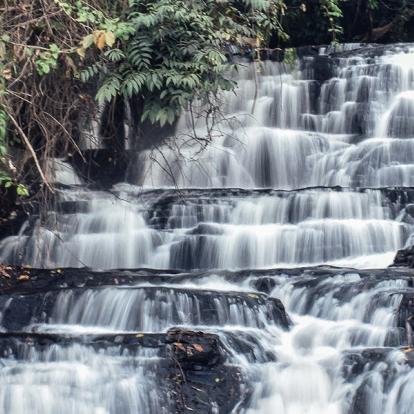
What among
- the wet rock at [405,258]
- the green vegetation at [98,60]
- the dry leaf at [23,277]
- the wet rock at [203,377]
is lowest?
the wet rock at [203,377]

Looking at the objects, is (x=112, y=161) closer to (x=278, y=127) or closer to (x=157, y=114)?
(x=157, y=114)

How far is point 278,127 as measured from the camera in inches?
470

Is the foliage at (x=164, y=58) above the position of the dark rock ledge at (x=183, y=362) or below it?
above

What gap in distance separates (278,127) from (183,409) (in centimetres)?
592

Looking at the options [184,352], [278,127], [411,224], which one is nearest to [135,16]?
[278,127]

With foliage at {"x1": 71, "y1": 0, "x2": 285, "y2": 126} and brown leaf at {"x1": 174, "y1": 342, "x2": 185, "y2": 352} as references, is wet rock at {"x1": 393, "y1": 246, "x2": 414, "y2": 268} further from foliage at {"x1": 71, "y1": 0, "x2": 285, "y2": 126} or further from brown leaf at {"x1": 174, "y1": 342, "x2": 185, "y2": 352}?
foliage at {"x1": 71, "y1": 0, "x2": 285, "y2": 126}

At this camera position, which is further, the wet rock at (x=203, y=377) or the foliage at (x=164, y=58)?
the foliage at (x=164, y=58)

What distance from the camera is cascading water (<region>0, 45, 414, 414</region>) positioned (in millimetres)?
6777

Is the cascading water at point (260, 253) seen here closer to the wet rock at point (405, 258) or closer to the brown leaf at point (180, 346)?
the brown leaf at point (180, 346)

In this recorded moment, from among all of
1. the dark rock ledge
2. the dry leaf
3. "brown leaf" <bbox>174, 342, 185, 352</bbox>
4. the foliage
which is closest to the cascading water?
the dark rock ledge

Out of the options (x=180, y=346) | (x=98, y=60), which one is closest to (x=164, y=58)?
(x=98, y=60)

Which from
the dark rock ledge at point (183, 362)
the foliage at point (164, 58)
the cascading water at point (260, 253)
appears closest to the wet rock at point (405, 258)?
→ the cascading water at point (260, 253)

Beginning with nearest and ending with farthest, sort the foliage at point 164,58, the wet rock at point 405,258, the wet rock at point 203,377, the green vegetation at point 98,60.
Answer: the wet rock at point 203,377, the wet rock at point 405,258, the green vegetation at point 98,60, the foliage at point 164,58

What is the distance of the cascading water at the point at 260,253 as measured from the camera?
678 centimetres
